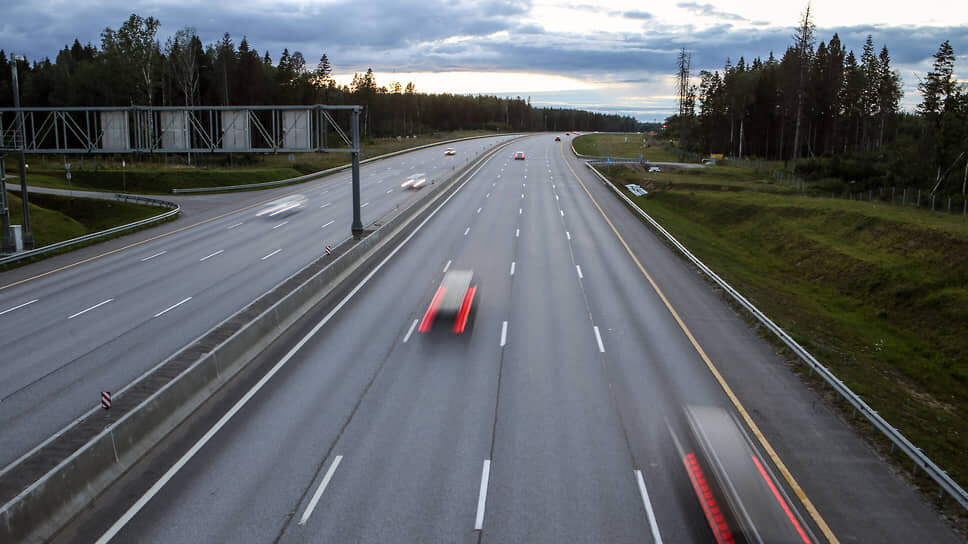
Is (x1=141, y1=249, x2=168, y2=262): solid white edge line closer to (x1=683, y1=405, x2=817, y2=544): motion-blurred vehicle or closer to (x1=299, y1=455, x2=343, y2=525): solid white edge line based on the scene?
(x1=299, y1=455, x2=343, y2=525): solid white edge line

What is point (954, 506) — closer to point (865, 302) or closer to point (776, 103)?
point (865, 302)

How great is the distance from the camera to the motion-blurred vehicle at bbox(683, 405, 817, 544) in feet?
32.1

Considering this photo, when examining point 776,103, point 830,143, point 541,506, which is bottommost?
point 541,506

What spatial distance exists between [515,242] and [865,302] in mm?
17242

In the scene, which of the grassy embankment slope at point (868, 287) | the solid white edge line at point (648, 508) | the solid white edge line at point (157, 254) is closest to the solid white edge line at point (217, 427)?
the solid white edge line at point (648, 508)

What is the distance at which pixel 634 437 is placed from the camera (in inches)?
547

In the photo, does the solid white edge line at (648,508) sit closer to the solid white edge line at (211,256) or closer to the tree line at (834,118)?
the solid white edge line at (211,256)

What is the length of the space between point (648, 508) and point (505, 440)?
354 cm

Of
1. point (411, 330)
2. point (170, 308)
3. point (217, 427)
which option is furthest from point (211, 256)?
point (217, 427)

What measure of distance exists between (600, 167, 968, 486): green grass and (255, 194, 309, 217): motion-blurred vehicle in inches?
1062

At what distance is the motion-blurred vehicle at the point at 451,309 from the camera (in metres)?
21.6

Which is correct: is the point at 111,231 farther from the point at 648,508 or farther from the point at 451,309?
the point at 648,508

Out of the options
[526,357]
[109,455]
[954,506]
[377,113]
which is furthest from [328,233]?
[377,113]

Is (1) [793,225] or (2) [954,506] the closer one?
(2) [954,506]
